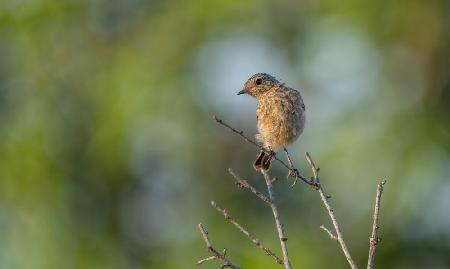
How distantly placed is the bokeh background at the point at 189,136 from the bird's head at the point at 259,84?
4.69m

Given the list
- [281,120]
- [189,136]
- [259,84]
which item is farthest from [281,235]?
[189,136]

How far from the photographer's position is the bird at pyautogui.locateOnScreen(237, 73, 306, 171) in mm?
7020

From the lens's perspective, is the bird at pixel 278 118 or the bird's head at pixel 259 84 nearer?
the bird at pixel 278 118

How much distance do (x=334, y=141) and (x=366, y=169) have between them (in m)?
0.56

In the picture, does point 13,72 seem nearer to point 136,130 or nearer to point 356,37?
point 136,130

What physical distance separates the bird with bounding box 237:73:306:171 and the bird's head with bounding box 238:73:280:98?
0.04 meters

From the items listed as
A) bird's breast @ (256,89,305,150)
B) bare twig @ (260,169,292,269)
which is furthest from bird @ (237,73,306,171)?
bare twig @ (260,169,292,269)

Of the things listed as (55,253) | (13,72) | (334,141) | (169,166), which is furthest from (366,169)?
(13,72)

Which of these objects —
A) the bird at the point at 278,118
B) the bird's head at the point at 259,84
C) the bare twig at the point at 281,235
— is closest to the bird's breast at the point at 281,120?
the bird at the point at 278,118

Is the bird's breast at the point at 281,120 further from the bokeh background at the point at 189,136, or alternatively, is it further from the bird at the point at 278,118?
the bokeh background at the point at 189,136

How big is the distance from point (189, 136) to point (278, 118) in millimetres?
6465

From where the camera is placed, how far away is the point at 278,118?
23.1 feet

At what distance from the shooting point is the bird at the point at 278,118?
7.02m

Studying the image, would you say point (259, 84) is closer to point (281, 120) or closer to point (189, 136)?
point (281, 120)
